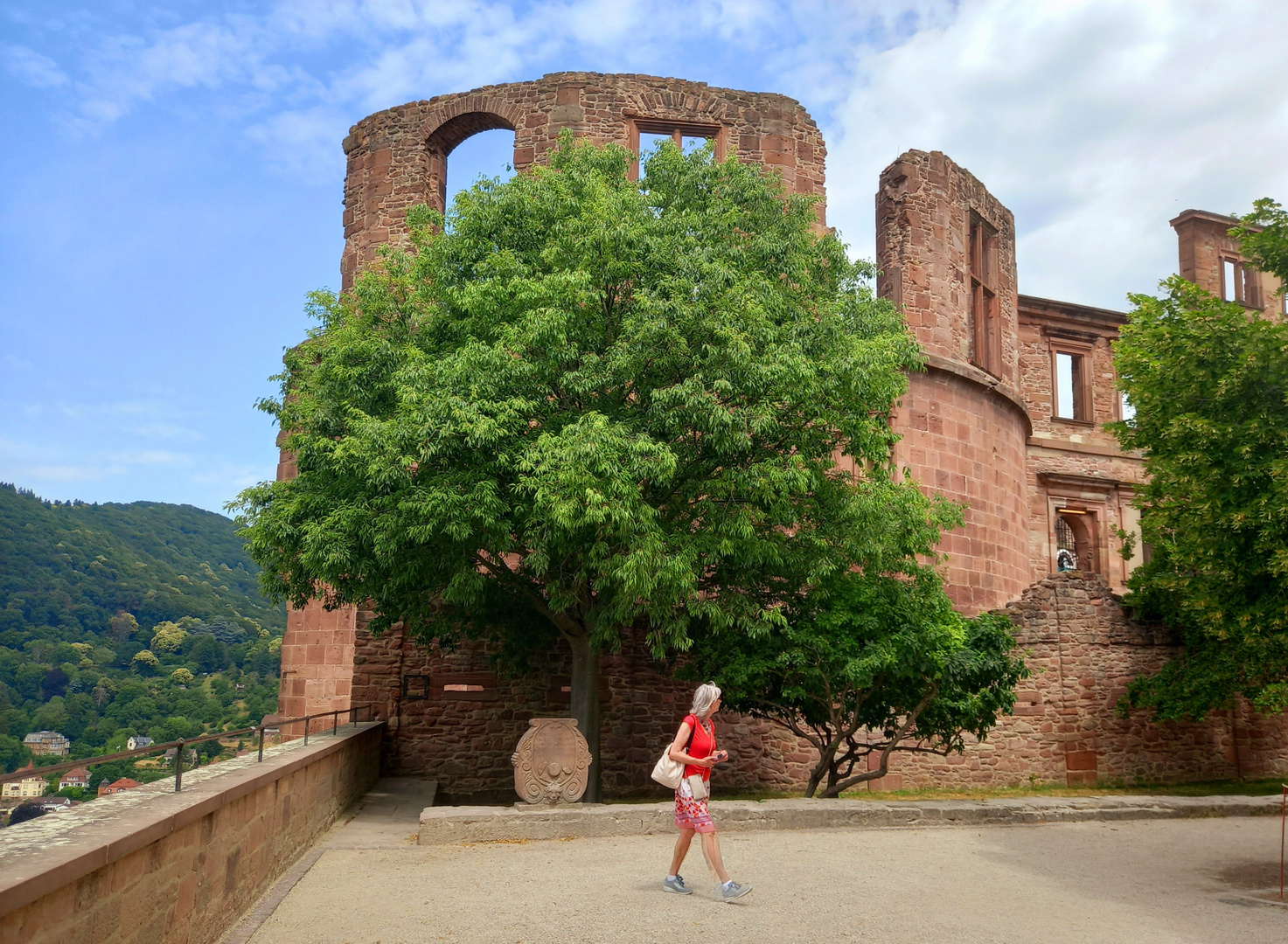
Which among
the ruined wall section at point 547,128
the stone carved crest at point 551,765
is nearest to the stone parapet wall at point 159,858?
the stone carved crest at point 551,765

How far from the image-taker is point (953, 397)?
64.2 feet

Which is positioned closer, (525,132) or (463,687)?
(463,687)

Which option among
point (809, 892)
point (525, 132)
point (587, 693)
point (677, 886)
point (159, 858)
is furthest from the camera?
point (525, 132)

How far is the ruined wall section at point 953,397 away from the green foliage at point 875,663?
603cm

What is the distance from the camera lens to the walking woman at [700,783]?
21.6 ft

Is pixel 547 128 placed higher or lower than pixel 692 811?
higher

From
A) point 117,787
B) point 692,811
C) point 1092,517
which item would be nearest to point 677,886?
point 692,811

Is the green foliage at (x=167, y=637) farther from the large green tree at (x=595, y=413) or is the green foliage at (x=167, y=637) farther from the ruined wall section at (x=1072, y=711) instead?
the ruined wall section at (x=1072, y=711)

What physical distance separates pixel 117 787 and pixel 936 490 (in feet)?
50.3

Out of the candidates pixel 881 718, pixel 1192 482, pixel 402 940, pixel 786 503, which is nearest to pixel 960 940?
pixel 402 940

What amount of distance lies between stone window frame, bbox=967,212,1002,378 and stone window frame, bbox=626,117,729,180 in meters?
5.93

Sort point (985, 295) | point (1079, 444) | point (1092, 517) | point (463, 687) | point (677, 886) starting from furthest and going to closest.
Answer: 1. point (1079, 444)
2. point (1092, 517)
3. point (985, 295)
4. point (463, 687)
5. point (677, 886)

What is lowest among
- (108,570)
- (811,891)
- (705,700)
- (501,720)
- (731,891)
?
(811,891)

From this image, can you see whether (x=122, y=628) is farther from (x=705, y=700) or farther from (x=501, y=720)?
(x=705, y=700)
